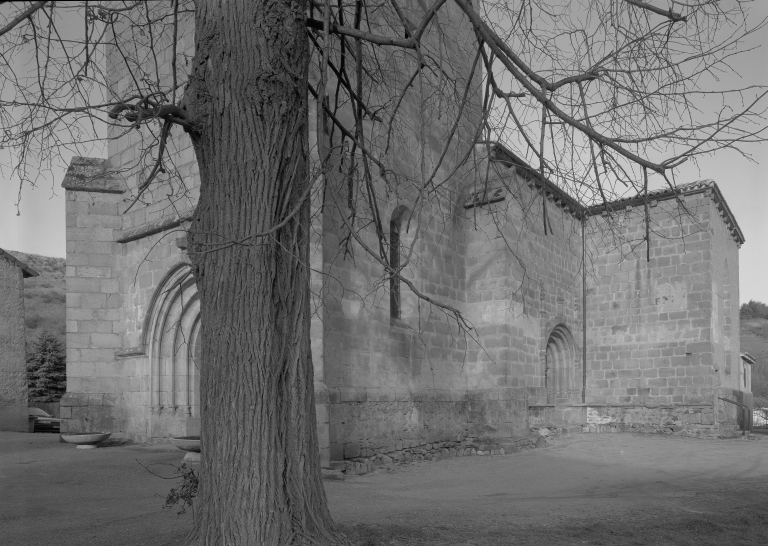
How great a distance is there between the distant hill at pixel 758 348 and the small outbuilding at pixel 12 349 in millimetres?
42220

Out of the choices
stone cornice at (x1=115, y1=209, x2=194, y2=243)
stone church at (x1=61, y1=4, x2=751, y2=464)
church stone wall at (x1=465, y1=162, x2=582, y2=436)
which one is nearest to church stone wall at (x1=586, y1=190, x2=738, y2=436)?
stone church at (x1=61, y1=4, x2=751, y2=464)

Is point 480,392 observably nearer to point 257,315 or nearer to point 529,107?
point 529,107

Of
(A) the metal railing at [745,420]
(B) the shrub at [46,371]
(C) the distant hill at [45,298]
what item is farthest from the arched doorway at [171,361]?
(C) the distant hill at [45,298]

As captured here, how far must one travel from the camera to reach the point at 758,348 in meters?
58.7

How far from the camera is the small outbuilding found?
15398mm

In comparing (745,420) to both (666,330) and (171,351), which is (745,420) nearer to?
(666,330)

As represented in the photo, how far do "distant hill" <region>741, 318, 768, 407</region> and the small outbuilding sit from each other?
1662 inches

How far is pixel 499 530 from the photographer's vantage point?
5172 mm

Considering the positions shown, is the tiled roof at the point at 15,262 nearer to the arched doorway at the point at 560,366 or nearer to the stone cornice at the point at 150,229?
the stone cornice at the point at 150,229

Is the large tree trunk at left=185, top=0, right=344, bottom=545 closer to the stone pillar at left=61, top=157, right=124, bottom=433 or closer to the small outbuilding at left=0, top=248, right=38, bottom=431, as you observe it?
the stone pillar at left=61, top=157, right=124, bottom=433

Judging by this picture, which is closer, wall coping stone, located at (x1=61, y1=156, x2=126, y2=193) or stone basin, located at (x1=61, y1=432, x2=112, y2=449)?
stone basin, located at (x1=61, y1=432, x2=112, y2=449)

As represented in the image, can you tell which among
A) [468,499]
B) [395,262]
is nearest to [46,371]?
[395,262]

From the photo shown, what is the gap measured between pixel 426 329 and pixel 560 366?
7.61 m

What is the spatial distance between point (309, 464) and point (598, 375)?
15416 mm
